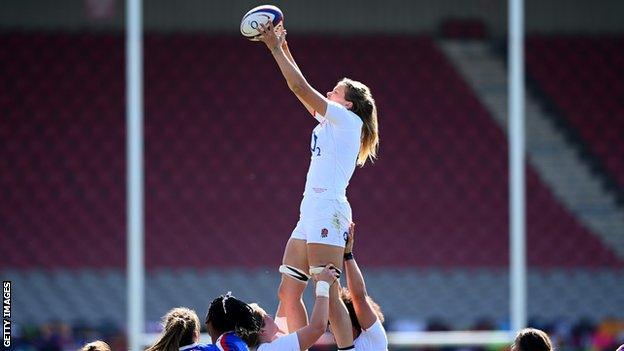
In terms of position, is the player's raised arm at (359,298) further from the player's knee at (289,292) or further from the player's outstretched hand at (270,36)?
the player's outstretched hand at (270,36)

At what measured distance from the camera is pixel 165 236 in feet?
36.9

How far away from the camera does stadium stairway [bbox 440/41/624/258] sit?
11.8 m

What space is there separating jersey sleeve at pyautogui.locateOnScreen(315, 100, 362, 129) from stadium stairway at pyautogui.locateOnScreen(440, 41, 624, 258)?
7888mm

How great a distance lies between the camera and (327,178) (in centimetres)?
439

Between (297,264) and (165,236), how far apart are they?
689cm

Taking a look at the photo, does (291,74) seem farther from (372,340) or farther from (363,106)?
(372,340)

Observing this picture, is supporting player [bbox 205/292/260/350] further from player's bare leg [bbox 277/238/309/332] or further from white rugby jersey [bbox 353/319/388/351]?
white rugby jersey [bbox 353/319/388/351]

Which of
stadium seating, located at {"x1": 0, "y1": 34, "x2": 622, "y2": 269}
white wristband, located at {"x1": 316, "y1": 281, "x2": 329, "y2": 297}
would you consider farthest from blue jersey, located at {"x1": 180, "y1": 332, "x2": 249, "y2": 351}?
stadium seating, located at {"x1": 0, "y1": 34, "x2": 622, "y2": 269}

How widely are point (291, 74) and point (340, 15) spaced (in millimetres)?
8138

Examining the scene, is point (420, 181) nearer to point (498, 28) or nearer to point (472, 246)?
point (472, 246)

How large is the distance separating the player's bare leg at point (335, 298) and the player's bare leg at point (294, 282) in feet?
0.42

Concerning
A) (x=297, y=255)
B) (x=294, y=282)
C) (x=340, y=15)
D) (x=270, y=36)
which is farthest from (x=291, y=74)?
(x=340, y=15)

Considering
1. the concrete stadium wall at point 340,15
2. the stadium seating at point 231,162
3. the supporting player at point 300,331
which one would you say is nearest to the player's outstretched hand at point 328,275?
the supporting player at point 300,331

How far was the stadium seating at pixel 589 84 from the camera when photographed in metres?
12.1
